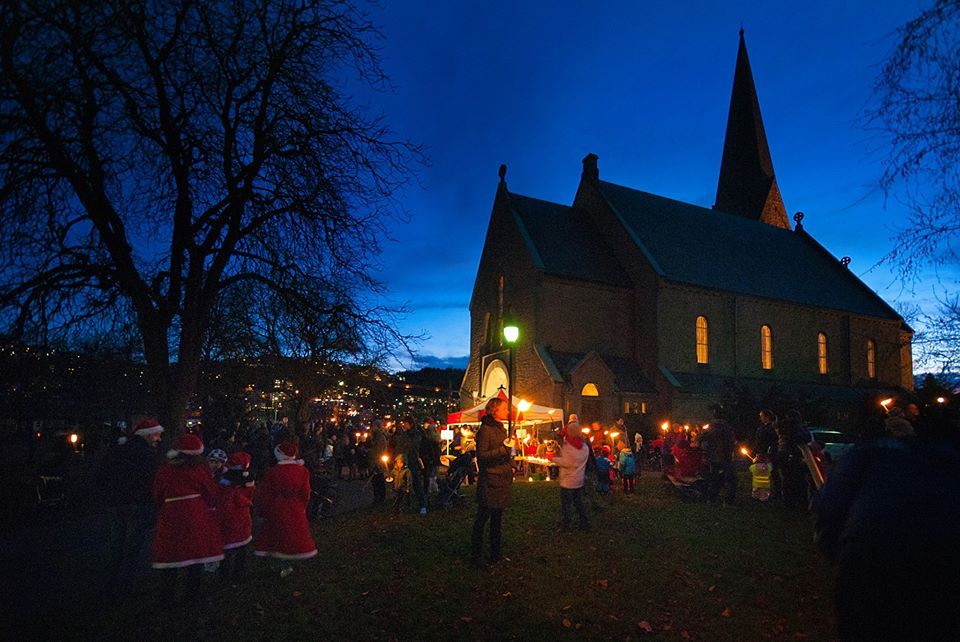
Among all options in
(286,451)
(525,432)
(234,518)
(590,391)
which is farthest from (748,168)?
(234,518)

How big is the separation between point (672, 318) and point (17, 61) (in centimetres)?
2908

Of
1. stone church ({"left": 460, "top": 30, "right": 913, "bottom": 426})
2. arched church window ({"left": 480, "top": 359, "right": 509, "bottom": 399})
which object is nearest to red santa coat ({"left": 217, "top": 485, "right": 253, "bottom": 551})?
stone church ({"left": 460, "top": 30, "right": 913, "bottom": 426})

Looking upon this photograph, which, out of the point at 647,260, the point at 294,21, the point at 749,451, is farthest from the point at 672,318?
→ the point at 294,21

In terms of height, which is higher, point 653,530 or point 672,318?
point 672,318

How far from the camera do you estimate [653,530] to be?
1049 centimetres

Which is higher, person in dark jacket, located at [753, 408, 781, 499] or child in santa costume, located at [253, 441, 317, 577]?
person in dark jacket, located at [753, 408, 781, 499]

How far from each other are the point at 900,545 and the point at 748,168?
51613mm

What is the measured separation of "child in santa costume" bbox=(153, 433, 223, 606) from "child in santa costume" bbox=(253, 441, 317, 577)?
0.60 m

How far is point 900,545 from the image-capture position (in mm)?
2939

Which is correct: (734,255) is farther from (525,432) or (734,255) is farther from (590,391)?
(525,432)

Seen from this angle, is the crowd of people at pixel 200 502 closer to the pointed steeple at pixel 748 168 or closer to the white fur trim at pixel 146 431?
the white fur trim at pixel 146 431

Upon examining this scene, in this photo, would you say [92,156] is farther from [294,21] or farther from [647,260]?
[647,260]

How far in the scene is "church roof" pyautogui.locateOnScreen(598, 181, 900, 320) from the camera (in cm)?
3434

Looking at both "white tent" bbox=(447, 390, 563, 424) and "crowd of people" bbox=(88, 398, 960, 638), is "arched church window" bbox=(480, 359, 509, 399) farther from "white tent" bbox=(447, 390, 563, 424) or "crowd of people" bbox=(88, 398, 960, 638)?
"crowd of people" bbox=(88, 398, 960, 638)
